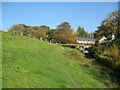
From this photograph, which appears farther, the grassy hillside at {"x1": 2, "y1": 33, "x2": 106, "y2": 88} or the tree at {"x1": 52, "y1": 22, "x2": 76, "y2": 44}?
the tree at {"x1": 52, "y1": 22, "x2": 76, "y2": 44}

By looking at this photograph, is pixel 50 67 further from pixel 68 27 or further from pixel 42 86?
pixel 68 27

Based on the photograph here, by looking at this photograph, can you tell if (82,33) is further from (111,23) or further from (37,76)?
(37,76)

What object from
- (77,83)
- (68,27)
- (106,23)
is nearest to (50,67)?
(77,83)

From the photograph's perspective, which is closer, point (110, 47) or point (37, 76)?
point (37, 76)

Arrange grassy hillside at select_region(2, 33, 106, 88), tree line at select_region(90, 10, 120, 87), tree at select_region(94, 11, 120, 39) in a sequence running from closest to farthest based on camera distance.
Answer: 1. grassy hillside at select_region(2, 33, 106, 88)
2. tree line at select_region(90, 10, 120, 87)
3. tree at select_region(94, 11, 120, 39)

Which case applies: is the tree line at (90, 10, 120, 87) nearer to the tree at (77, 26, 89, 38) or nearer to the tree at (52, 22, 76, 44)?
the tree at (52, 22, 76, 44)

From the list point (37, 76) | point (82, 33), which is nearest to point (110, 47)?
point (37, 76)

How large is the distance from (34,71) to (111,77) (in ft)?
29.2

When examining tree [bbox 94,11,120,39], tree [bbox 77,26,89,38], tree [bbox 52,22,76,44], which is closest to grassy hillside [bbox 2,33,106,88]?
tree [bbox 94,11,120,39]

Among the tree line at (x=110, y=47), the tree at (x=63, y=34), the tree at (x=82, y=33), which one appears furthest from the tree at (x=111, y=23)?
the tree at (x=82, y=33)

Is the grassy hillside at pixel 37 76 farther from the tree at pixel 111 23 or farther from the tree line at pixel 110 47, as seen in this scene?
the tree at pixel 111 23

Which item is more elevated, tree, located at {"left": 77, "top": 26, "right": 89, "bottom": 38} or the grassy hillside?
tree, located at {"left": 77, "top": 26, "right": 89, "bottom": 38}

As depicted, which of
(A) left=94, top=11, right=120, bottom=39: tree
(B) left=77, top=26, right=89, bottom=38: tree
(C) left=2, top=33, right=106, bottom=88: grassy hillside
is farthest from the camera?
(B) left=77, top=26, right=89, bottom=38: tree

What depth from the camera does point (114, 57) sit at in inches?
1249
